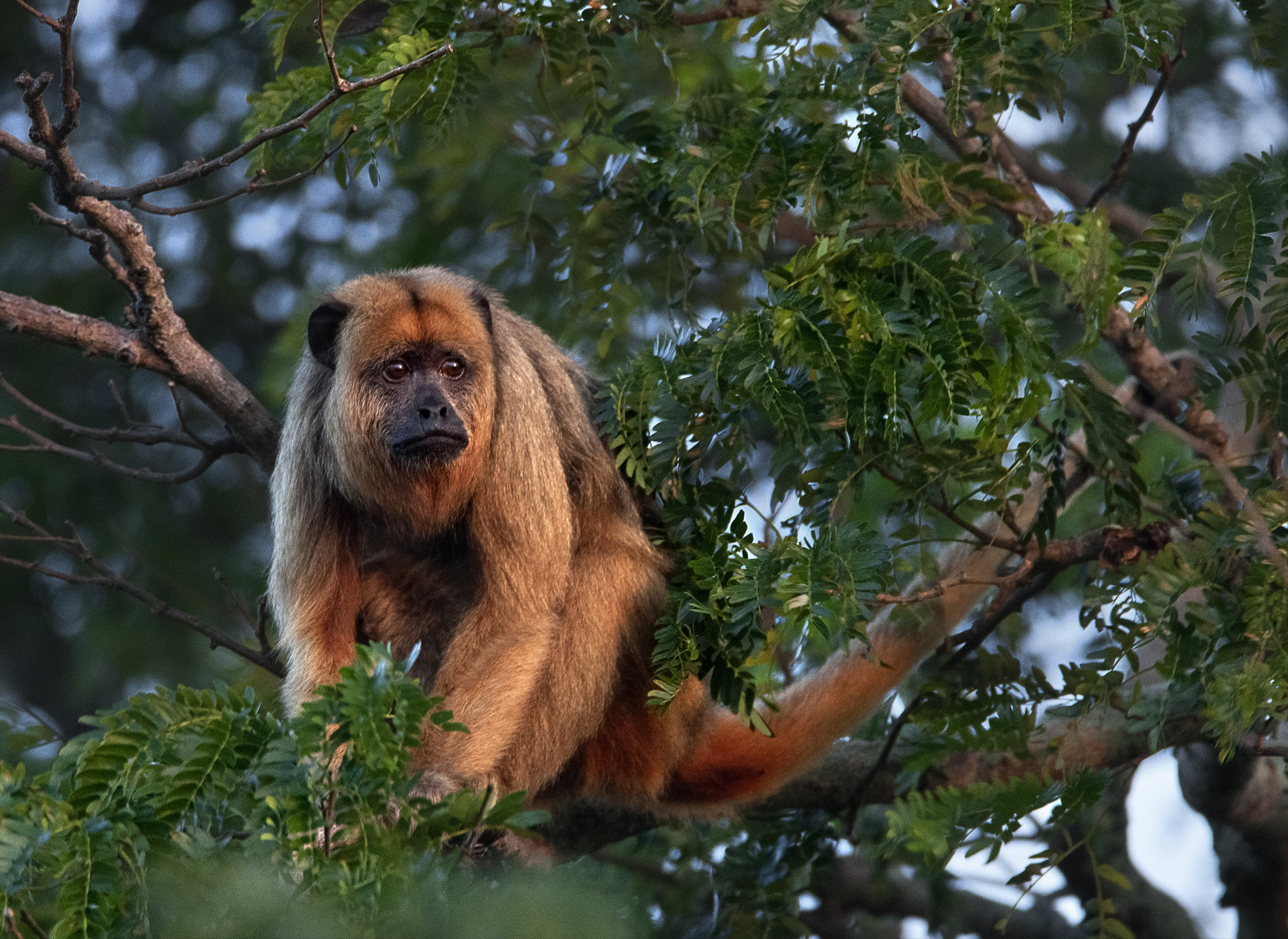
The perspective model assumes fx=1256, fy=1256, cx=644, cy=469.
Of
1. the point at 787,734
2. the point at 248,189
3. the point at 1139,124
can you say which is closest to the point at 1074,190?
the point at 1139,124

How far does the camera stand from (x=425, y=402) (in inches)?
173

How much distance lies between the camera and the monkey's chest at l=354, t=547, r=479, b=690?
4742mm

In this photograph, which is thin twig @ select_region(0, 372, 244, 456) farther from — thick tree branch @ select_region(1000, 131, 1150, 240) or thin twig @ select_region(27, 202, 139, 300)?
thick tree branch @ select_region(1000, 131, 1150, 240)

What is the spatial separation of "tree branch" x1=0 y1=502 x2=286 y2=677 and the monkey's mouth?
1124mm

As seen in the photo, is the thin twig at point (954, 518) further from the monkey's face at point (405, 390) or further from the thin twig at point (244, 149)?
the thin twig at point (244, 149)

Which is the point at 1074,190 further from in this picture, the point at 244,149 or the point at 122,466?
the point at 122,466

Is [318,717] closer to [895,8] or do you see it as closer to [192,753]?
[192,753]

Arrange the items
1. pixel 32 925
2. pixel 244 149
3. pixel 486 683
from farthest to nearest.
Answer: pixel 486 683 < pixel 244 149 < pixel 32 925

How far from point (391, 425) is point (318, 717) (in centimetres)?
197

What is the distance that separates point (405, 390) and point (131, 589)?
136 cm

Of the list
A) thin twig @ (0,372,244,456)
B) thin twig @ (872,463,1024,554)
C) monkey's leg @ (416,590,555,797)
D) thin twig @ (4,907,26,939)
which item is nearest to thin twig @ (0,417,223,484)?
thin twig @ (0,372,244,456)

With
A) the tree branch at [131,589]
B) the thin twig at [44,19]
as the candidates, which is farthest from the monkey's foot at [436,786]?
the thin twig at [44,19]

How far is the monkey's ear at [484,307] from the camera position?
4.76 metres

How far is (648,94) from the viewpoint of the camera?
6.93m
